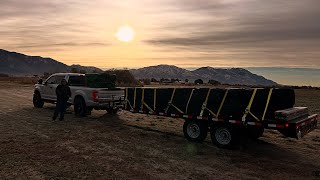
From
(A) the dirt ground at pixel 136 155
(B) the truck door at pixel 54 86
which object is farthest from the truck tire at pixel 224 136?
(B) the truck door at pixel 54 86

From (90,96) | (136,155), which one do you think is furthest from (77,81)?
(136,155)

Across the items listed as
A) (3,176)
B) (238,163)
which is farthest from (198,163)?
(3,176)

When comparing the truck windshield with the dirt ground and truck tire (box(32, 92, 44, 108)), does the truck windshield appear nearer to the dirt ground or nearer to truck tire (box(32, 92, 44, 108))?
the dirt ground

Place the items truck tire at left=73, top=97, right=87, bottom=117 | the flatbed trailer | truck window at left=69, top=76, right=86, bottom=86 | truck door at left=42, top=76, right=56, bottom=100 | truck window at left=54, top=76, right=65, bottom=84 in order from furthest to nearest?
truck door at left=42, top=76, right=56, bottom=100, truck window at left=54, top=76, right=65, bottom=84, truck window at left=69, top=76, right=86, bottom=86, truck tire at left=73, top=97, right=87, bottom=117, the flatbed trailer

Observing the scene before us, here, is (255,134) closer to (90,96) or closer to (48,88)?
(90,96)

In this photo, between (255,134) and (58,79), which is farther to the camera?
(58,79)

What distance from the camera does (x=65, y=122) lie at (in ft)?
49.9

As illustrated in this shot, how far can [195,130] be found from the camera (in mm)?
11633

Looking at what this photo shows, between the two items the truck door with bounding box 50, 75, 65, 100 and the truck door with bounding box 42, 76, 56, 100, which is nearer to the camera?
the truck door with bounding box 50, 75, 65, 100

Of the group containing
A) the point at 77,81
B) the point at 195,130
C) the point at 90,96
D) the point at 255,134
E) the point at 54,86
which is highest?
the point at 77,81

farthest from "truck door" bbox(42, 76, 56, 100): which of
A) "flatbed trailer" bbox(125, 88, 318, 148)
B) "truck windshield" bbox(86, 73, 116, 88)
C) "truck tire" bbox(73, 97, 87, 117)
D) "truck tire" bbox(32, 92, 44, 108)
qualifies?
"flatbed trailer" bbox(125, 88, 318, 148)

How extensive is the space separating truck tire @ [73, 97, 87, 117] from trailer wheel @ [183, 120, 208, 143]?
687cm

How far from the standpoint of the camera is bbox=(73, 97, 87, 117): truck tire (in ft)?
55.1

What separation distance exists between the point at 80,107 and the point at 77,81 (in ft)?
4.64
